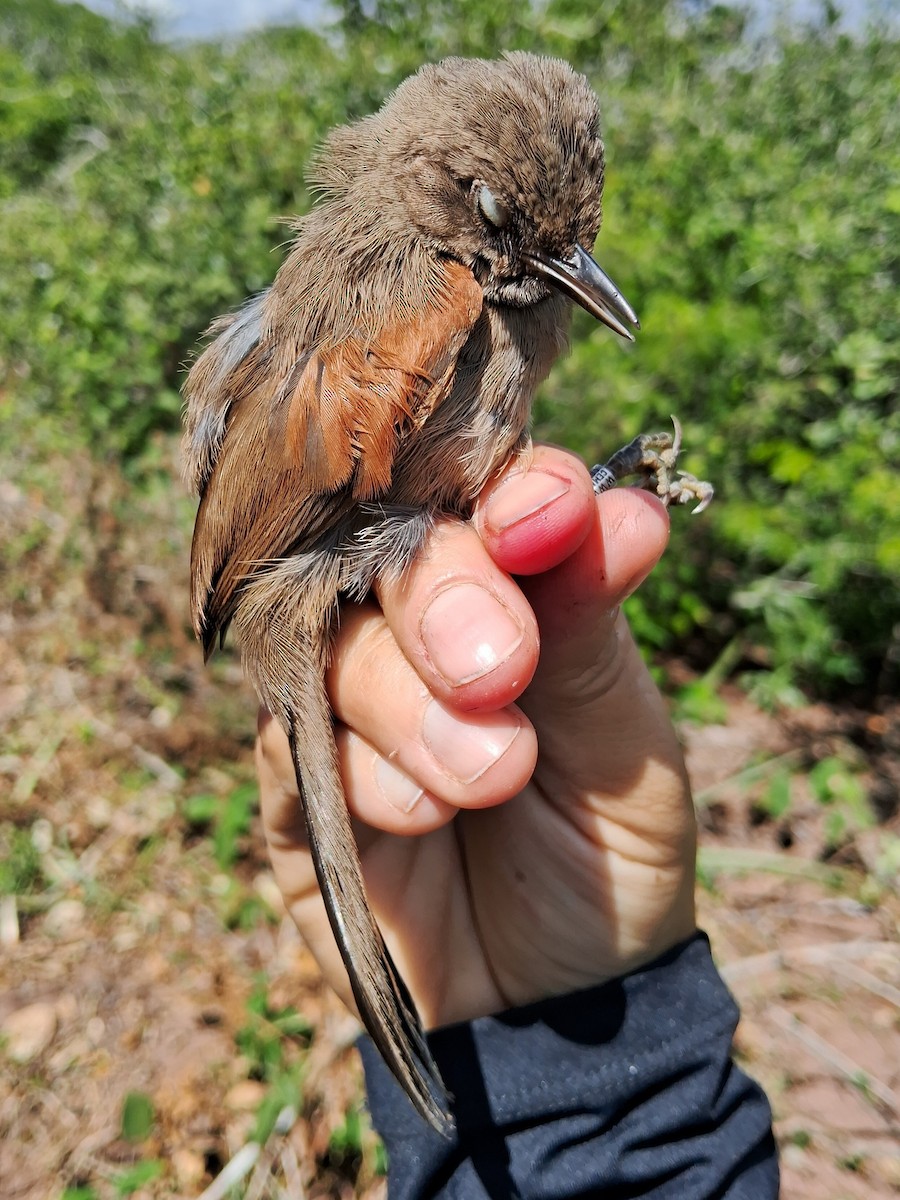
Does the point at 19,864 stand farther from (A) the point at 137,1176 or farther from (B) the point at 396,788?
(B) the point at 396,788

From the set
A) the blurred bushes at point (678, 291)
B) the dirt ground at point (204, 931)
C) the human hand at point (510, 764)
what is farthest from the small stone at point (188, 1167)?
the blurred bushes at point (678, 291)

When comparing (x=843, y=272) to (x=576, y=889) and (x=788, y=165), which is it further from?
(x=576, y=889)

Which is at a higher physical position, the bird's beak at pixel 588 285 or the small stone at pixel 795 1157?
the bird's beak at pixel 588 285

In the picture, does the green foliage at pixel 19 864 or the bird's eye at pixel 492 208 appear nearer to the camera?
the bird's eye at pixel 492 208

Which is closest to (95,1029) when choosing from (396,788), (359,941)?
(359,941)

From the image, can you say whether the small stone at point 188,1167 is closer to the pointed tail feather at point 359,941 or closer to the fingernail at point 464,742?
the pointed tail feather at point 359,941

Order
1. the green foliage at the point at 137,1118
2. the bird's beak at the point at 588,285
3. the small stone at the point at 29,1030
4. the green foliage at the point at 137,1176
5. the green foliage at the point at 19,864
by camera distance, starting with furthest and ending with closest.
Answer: the green foliage at the point at 19,864 < the small stone at the point at 29,1030 < the green foliage at the point at 137,1118 < the green foliage at the point at 137,1176 < the bird's beak at the point at 588,285
